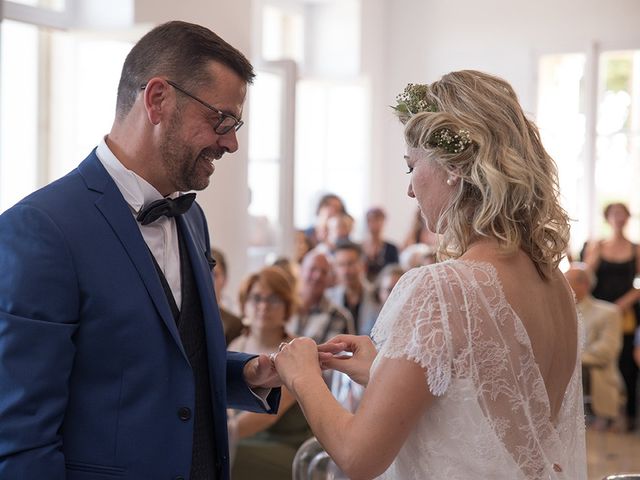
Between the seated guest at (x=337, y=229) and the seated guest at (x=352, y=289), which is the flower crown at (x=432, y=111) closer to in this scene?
the seated guest at (x=352, y=289)

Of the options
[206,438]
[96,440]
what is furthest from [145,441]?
[206,438]

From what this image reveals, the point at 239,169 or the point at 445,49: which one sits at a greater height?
the point at 445,49

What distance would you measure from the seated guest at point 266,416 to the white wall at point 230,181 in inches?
50.4

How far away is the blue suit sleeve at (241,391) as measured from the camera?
2205mm

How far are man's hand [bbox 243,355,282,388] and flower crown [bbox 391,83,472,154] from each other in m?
0.64

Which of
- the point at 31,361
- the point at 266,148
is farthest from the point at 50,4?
the point at 31,361

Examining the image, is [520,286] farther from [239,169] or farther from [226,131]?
[239,169]

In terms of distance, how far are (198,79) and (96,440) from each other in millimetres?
741

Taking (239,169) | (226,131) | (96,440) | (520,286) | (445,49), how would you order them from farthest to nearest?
(445,49) → (239,169) → (226,131) → (520,286) → (96,440)

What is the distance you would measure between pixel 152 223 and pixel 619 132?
8.22m

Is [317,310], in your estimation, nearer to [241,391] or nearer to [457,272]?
[241,391]

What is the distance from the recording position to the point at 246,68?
6.60ft

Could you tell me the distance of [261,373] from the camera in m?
2.16

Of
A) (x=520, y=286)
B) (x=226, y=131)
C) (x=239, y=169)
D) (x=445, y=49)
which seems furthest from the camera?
(x=445, y=49)
